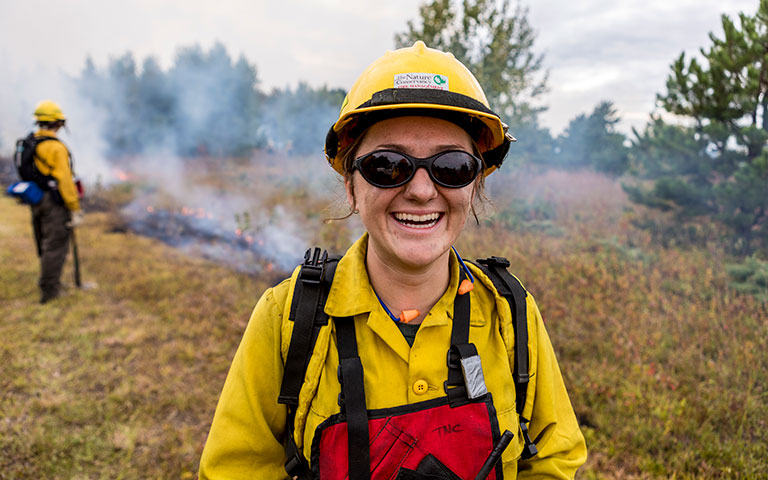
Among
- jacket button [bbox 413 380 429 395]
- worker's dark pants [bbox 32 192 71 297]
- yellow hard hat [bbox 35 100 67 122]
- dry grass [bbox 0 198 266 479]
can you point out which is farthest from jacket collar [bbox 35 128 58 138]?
jacket button [bbox 413 380 429 395]

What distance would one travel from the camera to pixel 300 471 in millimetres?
1538

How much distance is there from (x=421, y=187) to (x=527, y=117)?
13789mm

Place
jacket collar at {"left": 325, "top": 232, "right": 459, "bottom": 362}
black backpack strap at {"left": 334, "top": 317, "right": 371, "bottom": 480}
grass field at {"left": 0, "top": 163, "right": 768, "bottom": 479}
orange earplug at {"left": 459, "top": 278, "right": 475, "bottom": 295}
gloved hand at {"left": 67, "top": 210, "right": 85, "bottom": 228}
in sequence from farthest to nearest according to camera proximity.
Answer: gloved hand at {"left": 67, "top": 210, "right": 85, "bottom": 228} < grass field at {"left": 0, "top": 163, "right": 768, "bottom": 479} < orange earplug at {"left": 459, "top": 278, "right": 475, "bottom": 295} < jacket collar at {"left": 325, "top": 232, "right": 459, "bottom": 362} < black backpack strap at {"left": 334, "top": 317, "right": 371, "bottom": 480}

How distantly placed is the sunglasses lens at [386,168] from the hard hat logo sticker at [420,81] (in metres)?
0.27

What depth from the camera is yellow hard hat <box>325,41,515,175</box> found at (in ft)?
4.66

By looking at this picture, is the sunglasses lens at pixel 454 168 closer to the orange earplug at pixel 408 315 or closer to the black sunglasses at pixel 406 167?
the black sunglasses at pixel 406 167

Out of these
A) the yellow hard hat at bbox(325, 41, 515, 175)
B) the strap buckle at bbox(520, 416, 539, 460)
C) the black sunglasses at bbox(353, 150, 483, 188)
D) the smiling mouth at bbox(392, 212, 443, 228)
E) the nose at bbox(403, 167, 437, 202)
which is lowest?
the strap buckle at bbox(520, 416, 539, 460)

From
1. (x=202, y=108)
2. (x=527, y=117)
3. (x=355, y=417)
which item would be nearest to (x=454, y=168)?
(x=355, y=417)

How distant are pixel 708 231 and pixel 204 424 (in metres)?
10.3

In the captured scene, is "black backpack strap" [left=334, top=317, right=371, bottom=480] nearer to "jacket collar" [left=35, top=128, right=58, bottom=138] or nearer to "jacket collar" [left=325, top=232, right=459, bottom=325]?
"jacket collar" [left=325, top=232, right=459, bottom=325]

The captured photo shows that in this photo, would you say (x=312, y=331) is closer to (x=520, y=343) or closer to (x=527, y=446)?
(x=520, y=343)

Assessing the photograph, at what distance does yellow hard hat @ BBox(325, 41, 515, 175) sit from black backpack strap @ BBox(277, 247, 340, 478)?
1.97 feet

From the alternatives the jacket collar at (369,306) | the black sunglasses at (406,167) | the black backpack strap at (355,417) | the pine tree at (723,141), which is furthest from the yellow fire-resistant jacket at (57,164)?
the pine tree at (723,141)

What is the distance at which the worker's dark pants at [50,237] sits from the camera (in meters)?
6.36
